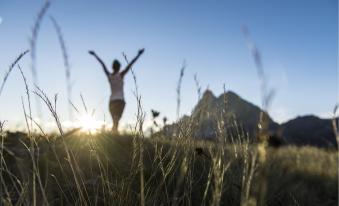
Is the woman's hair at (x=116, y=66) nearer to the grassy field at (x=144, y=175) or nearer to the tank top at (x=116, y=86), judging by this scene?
the tank top at (x=116, y=86)

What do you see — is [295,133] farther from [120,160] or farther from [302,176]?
[120,160]

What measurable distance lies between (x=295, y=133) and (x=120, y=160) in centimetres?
2417

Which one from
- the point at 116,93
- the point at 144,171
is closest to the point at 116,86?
the point at 116,93

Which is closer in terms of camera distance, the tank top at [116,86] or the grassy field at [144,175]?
the grassy field at [144,175]

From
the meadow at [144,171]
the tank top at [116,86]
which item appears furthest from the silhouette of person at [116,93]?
the meadow at [144,171]

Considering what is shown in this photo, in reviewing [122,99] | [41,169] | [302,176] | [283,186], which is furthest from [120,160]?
[122,99]

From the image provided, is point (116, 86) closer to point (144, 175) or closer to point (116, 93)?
point (116, 93)

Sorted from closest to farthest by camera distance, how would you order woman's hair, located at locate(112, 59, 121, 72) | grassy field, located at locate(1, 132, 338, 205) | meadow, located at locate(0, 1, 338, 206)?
meadow, located at locate(0, 1, 338, 206)
grassy field, located at locate(1, 132, 338, 205)
woman's hair, located at locate(112, 59, 121, 72)

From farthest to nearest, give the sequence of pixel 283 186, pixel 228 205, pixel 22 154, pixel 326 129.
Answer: pixel 326 129, pixel 283 186, pixel 22 154, pixel 228 205

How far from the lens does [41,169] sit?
4.42 m

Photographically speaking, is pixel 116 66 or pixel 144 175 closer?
pixel 144 175

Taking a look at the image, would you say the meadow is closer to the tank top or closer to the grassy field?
the grassy field

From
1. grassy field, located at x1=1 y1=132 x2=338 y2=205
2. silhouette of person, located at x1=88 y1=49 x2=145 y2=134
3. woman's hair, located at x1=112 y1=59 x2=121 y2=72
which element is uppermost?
Answer: woman's hair, located at x1=112 y1=59 x2=121 y2=72

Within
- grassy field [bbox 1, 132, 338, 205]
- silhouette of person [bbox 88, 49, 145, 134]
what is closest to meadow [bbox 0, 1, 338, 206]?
grassy field [bbox 1, 132, 338, 205]
